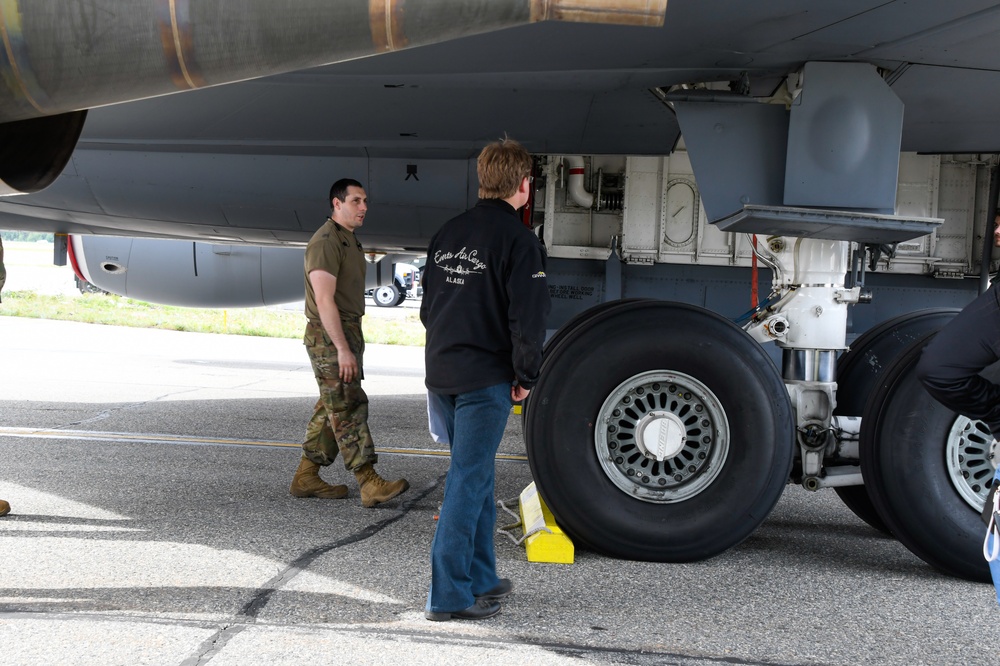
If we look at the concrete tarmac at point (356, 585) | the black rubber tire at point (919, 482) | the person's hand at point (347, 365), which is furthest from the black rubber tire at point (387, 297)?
the black rubber tire at point (919, 482)

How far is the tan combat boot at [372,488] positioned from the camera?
459 cm

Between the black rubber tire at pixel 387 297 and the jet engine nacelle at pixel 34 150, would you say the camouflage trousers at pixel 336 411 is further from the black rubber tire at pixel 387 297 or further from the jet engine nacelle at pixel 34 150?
the black rubber tire at pixel 387 297

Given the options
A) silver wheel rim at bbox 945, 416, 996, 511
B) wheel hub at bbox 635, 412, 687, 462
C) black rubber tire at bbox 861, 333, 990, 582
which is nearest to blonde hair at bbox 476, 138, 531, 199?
wheel hub at bbox 635, 412, 687, 462

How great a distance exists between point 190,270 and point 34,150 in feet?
23.3

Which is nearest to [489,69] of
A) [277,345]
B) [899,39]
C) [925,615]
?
[899,39]

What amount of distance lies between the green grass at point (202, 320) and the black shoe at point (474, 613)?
13.1 metres

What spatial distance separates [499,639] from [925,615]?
1.59 meters

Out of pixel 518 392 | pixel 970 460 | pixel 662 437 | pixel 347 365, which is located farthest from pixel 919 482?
pixel 347 365

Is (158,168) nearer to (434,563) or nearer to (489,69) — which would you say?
(489,69)

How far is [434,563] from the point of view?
3031 mm

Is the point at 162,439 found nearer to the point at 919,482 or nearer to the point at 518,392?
the point at 518,392

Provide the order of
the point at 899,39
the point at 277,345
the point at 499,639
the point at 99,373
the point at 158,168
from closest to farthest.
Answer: the point at 499,639
the point at 899,39
the point at 158,168
the point at 99,373
the point at 277,345

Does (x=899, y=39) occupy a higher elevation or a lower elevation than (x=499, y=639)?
higher

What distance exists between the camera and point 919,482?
3.71 m
